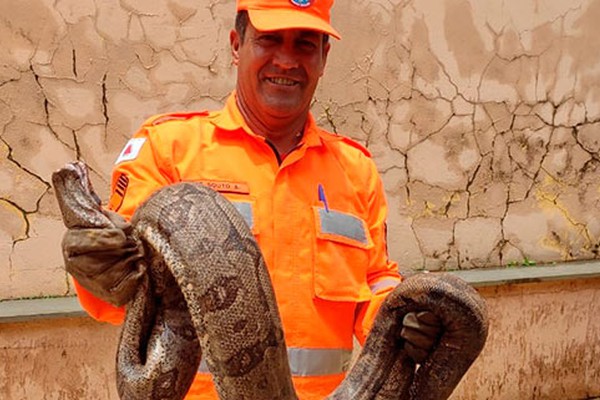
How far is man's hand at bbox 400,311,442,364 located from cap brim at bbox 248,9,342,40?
871mm

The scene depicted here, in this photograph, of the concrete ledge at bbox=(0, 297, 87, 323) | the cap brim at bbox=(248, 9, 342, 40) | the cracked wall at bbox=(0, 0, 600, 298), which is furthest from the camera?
the cracked wall at bbox=(0, 0, 600, 298)

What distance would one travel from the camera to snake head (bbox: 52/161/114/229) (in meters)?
1.63

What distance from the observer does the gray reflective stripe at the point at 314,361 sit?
222 centimetres

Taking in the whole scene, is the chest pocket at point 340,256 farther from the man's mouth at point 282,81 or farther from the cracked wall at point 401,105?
the cracked wall at point 401,105

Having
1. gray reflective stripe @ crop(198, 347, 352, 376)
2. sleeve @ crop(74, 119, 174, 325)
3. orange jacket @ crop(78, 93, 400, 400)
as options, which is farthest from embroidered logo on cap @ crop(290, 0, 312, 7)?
gray reflective stripe @ crop(198, 347, 352, 376)

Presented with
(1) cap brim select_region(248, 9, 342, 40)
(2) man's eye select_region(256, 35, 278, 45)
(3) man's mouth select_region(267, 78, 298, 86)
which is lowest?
(3) man's mouth select_region(267, 78, 298, 86)

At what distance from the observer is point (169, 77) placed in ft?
13.2

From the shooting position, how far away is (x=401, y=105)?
4.59 metres

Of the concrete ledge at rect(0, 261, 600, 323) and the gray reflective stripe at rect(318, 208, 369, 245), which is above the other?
the gray reflective stripe at rect(318, 208, 369, 245)

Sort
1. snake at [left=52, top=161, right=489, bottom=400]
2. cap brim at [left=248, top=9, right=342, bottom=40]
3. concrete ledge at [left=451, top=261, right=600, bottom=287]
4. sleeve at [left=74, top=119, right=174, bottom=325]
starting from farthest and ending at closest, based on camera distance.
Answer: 1. concrete ledge at [left=451, top=261, right=600, bottom=287]
2. cap brim at [left=248, top=9, right=342, bottom=40]
3. sleeve at [left=74, top=119, right=174, bottom=325]
4. snake at [left=52, top=161, right=489, bottom=400]

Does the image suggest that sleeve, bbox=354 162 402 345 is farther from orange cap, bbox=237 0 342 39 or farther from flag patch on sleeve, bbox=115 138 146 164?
flag patch on sleeve, bbox=115 138 146 164

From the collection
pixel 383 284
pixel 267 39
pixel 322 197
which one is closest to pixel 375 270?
pixel 383 284

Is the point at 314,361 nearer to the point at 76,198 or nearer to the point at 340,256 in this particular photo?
the point at 340,256

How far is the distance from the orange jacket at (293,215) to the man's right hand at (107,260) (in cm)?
39
